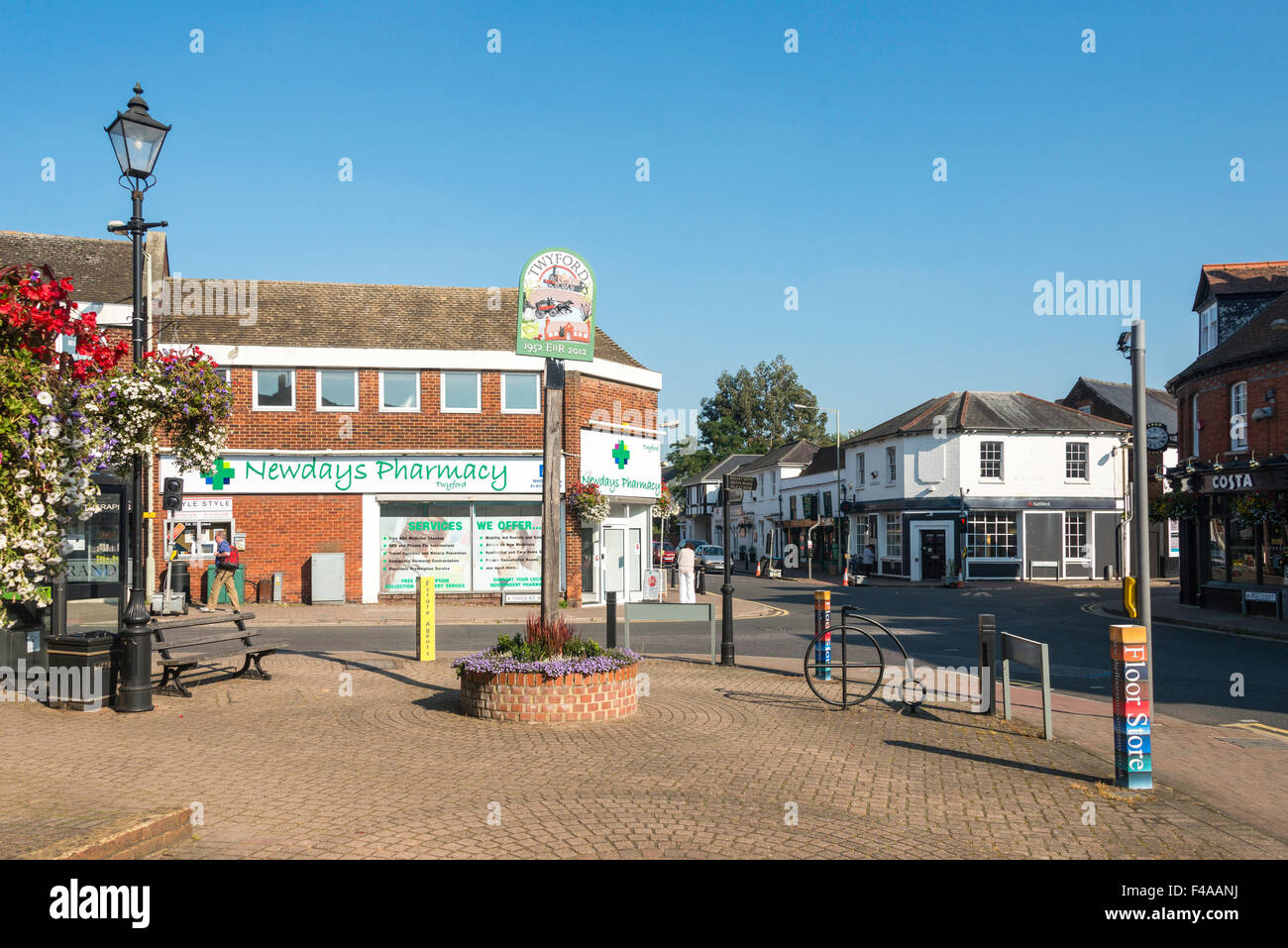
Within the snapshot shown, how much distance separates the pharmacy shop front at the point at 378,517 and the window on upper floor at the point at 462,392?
4.18 feet

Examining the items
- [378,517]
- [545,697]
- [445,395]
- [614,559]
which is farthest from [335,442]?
[545,697]

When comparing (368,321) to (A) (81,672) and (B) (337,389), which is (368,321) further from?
(A) (81,672)

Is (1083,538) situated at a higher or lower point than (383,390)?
lower

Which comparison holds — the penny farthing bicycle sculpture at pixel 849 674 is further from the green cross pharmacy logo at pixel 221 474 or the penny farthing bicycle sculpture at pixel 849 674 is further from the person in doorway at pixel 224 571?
the green cross pharmacy logo at pixel 221 474

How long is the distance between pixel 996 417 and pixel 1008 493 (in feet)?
11.1

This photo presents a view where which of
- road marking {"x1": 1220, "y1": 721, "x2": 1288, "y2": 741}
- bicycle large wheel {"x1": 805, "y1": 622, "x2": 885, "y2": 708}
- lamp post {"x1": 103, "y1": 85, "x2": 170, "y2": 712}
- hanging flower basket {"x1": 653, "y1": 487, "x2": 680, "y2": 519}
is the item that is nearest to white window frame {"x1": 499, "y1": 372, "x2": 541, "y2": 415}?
hanging flower basket {"x1": 653, "y1": 487, "x2": 680, "y2": 519}

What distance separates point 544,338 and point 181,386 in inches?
146

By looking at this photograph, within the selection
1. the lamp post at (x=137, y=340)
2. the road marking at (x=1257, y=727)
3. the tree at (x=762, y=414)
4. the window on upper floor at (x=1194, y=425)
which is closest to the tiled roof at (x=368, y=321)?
the lamp post at (x=137, y=340)

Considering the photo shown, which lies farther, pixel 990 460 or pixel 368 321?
pixel 990 460

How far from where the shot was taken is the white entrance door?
25766mm

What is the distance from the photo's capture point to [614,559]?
26.0 meters

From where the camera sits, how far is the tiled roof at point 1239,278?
95.2ft
